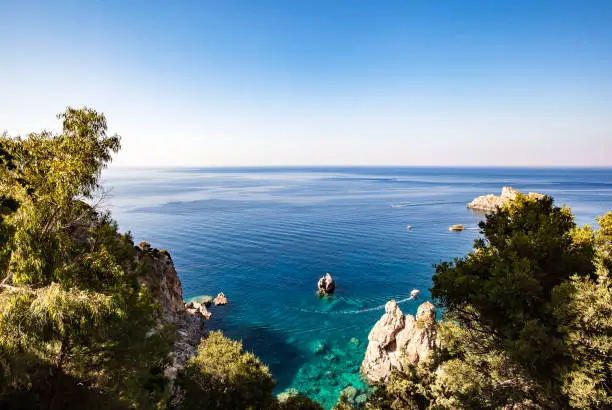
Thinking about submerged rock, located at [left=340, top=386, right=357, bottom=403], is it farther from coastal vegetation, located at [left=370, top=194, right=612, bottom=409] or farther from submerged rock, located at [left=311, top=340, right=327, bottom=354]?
coastal vegetation, located at [left=370, top=194, right=612, bottom=409]

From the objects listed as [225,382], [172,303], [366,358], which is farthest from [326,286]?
[225,382]

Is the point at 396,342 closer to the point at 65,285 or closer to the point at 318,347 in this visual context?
the point at 318,347

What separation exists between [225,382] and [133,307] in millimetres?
12614

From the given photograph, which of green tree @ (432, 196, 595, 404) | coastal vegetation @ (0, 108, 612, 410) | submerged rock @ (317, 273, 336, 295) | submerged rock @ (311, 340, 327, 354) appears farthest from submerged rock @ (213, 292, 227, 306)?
green tree @ (432, 196, 595, 404)

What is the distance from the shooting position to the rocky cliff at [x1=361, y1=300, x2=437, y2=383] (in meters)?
33.8

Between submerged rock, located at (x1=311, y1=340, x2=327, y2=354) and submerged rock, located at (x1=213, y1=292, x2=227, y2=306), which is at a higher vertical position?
submerged rock, located at (x1=213, y1=292, x2=227, y2=306)

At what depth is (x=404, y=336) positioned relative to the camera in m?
35.0

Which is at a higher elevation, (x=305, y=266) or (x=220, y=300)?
(x=305, y=266)

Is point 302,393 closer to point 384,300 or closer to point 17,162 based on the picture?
point 384,300

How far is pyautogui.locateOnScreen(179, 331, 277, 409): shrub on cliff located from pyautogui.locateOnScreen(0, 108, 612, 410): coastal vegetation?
1.93 meters

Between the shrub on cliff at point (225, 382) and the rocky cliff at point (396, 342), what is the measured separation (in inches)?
619

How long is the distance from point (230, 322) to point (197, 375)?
22862 mm

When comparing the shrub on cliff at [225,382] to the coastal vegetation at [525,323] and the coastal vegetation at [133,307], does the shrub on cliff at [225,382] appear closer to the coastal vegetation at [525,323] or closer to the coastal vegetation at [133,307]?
the coastal vegetation at [133,307]

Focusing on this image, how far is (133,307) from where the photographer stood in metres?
12.9
